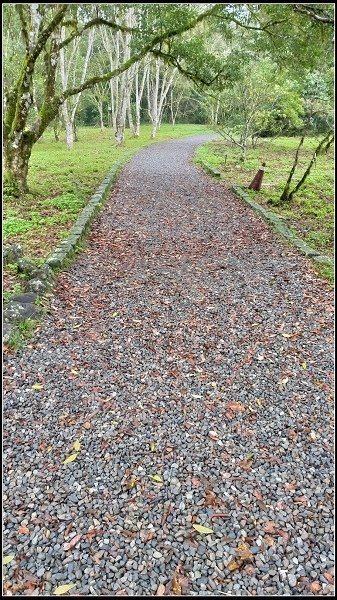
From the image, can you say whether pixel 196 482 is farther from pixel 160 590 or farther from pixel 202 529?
pixel 160 590

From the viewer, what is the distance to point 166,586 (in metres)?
1.94

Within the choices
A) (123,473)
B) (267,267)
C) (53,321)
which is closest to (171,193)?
(267,267)

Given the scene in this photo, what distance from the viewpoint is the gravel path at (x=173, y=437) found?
2.03 metres

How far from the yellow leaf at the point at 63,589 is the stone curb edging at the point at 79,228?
12.4 feet

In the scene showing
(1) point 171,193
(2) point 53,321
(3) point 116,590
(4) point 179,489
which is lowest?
(3) point 116,590

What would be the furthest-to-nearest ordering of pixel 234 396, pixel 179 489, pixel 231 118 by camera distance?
pixel 231 118
pixel 234 396
pixel 179 489

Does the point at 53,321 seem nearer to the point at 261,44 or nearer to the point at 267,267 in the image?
the point at 267,267

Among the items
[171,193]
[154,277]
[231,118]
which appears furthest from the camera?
[231,118]

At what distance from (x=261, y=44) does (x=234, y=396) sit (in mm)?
9092

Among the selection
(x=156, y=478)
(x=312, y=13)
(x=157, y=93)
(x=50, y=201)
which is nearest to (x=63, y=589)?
(x=156, y=478)

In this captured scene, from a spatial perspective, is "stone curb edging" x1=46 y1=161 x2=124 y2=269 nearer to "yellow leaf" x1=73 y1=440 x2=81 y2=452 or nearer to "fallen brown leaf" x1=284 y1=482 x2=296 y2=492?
"yellow leaf" x1=73 y1=440 x2=81 y2=452

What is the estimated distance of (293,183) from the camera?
11719mm

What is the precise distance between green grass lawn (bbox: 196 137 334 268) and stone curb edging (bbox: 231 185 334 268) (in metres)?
0.19

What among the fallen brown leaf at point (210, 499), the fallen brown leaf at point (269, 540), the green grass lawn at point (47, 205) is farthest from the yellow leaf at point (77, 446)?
Answer: the green grass lawn at point (47, 205)
